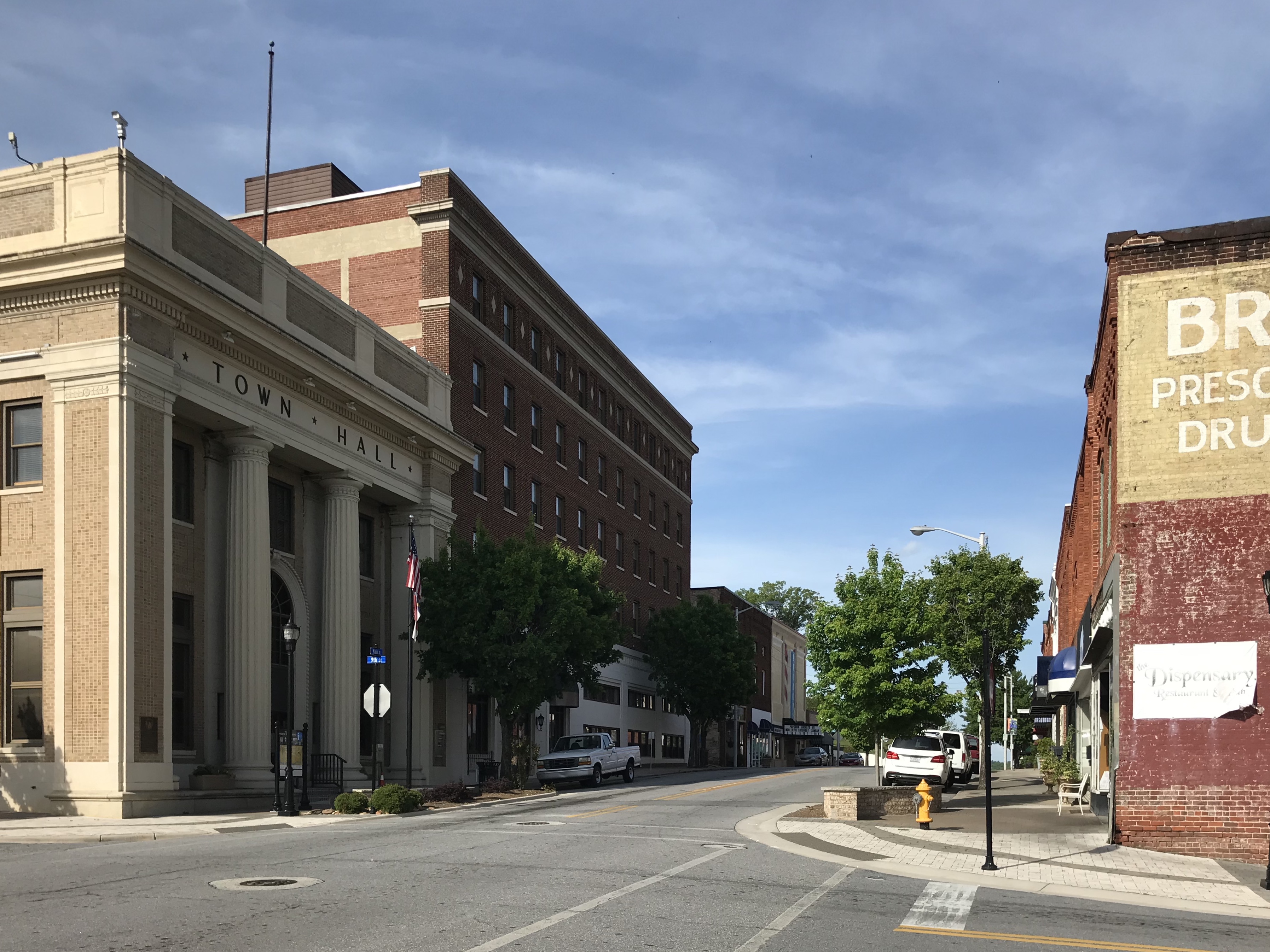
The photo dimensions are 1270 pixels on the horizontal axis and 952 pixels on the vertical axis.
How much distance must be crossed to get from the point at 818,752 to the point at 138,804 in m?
77.5

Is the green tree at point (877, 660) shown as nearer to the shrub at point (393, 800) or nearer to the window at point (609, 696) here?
the shrub at point (393, 800)

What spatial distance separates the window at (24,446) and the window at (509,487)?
74.6ft

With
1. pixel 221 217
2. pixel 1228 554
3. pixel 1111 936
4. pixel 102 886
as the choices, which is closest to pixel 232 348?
pixel 221 217

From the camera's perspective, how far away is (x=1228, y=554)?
20.0 meters

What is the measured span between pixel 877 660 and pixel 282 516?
16.5 meters

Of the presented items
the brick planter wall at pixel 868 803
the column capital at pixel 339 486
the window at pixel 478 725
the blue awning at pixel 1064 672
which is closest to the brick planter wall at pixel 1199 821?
the brick planter wall at pixel 868 803

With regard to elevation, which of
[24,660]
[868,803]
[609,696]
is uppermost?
[24,660]

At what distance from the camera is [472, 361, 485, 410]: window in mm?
46219

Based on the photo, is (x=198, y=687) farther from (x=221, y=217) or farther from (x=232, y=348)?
(x=221, y=217)

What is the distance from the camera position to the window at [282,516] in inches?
1347

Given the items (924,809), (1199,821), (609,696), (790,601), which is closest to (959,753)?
(609,696)

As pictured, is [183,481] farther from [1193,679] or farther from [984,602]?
[984,602]

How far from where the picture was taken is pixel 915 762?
35.7 metres

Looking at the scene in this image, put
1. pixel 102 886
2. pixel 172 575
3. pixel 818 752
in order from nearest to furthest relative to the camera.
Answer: pixel 102 886 < pixel 172 575 < pixel 818 752
